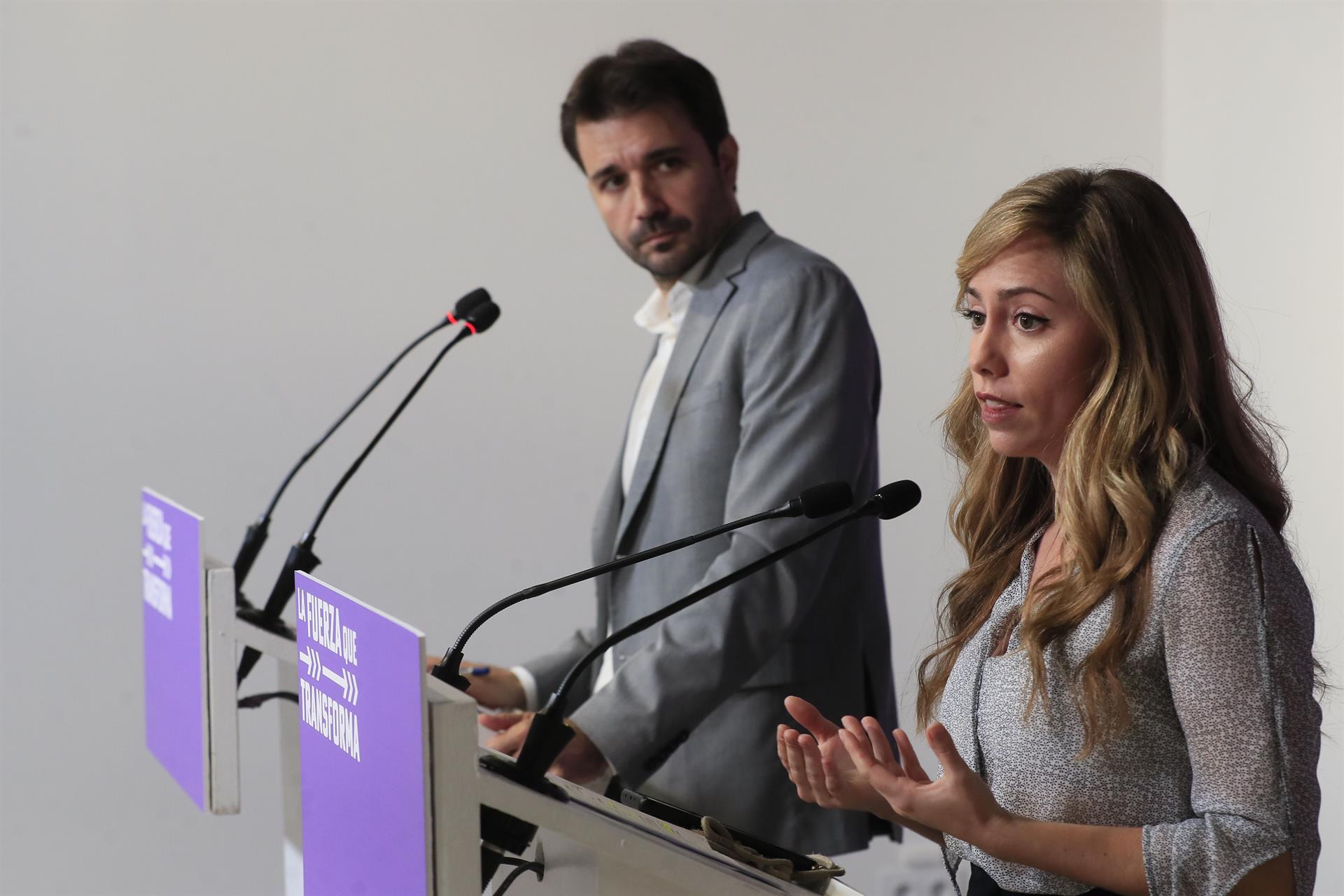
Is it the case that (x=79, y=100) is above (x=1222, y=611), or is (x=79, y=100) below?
above

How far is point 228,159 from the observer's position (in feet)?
10.9

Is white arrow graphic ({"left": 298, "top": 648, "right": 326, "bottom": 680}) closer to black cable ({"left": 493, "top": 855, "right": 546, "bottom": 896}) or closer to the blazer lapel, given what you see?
black cable ({"left": 493, "top": 855, "right": 546, "bottom": 896})

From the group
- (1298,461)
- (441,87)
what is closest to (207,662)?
(441,87)

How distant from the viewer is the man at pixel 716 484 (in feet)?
6.61

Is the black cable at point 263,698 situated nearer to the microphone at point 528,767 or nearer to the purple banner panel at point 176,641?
the purple banner panel at point 176,641

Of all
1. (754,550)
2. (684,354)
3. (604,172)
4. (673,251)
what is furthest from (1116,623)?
(604,172)

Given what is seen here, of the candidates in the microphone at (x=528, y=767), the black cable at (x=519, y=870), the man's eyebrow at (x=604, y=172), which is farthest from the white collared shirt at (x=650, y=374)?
the microphone at (x=528, y=767)

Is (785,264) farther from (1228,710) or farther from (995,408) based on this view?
(1228,710)

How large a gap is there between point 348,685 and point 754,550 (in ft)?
3.17

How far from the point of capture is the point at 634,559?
1.21 metres

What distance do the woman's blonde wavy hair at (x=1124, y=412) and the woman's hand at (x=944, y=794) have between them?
0.44 feet

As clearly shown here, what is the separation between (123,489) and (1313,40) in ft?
9.32

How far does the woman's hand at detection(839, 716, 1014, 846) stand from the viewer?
3.67ft

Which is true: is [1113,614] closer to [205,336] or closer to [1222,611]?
[1222,611]
